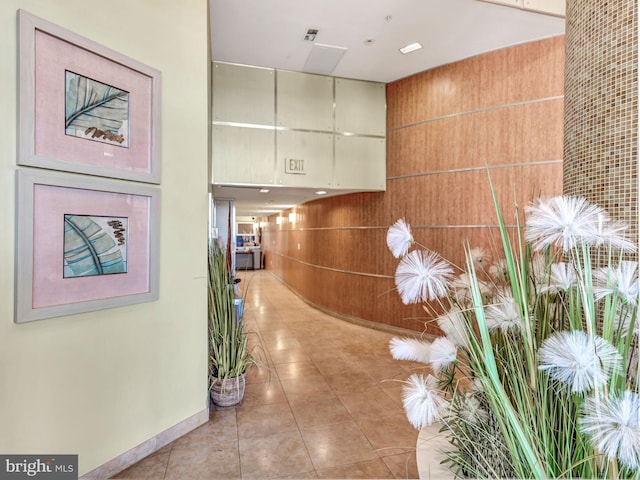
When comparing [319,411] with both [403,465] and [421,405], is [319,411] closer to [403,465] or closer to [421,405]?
[403,465]

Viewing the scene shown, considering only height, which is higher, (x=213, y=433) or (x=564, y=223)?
(x=564, y=223)

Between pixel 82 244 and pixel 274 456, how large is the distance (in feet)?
6.08

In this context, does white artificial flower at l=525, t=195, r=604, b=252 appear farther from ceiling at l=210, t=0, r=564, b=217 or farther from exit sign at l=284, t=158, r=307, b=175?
exit sign at l=284, t=158, r=307, b=175

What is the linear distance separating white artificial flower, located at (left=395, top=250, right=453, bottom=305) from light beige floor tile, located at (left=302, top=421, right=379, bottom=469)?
1804mm

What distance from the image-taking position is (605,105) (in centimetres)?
121

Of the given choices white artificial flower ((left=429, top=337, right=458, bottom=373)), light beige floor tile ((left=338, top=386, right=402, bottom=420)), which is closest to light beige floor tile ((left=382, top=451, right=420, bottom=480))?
light beige floor tile ((left=338, top=386, right=402, bottom=420))

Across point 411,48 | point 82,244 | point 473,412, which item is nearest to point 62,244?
point 82,244

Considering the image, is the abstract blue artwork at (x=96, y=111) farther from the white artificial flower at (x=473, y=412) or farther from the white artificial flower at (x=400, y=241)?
the white artificial flower at (x=473, y=412)

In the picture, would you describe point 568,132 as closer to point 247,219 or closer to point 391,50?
point 391,50

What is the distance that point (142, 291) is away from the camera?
7.34 feet

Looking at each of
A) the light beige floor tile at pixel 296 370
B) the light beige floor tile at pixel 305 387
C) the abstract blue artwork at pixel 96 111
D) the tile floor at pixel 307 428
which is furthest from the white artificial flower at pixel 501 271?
the light beige floor tile at pixel 296 370

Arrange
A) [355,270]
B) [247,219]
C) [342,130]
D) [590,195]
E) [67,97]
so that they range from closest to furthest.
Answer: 1. [590,195]
2. [67,97]
3. [342,130]
4. [355,270]
5. [247,219]

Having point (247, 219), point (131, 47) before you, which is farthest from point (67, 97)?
point (247, 219)

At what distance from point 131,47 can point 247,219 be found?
13272 mm
